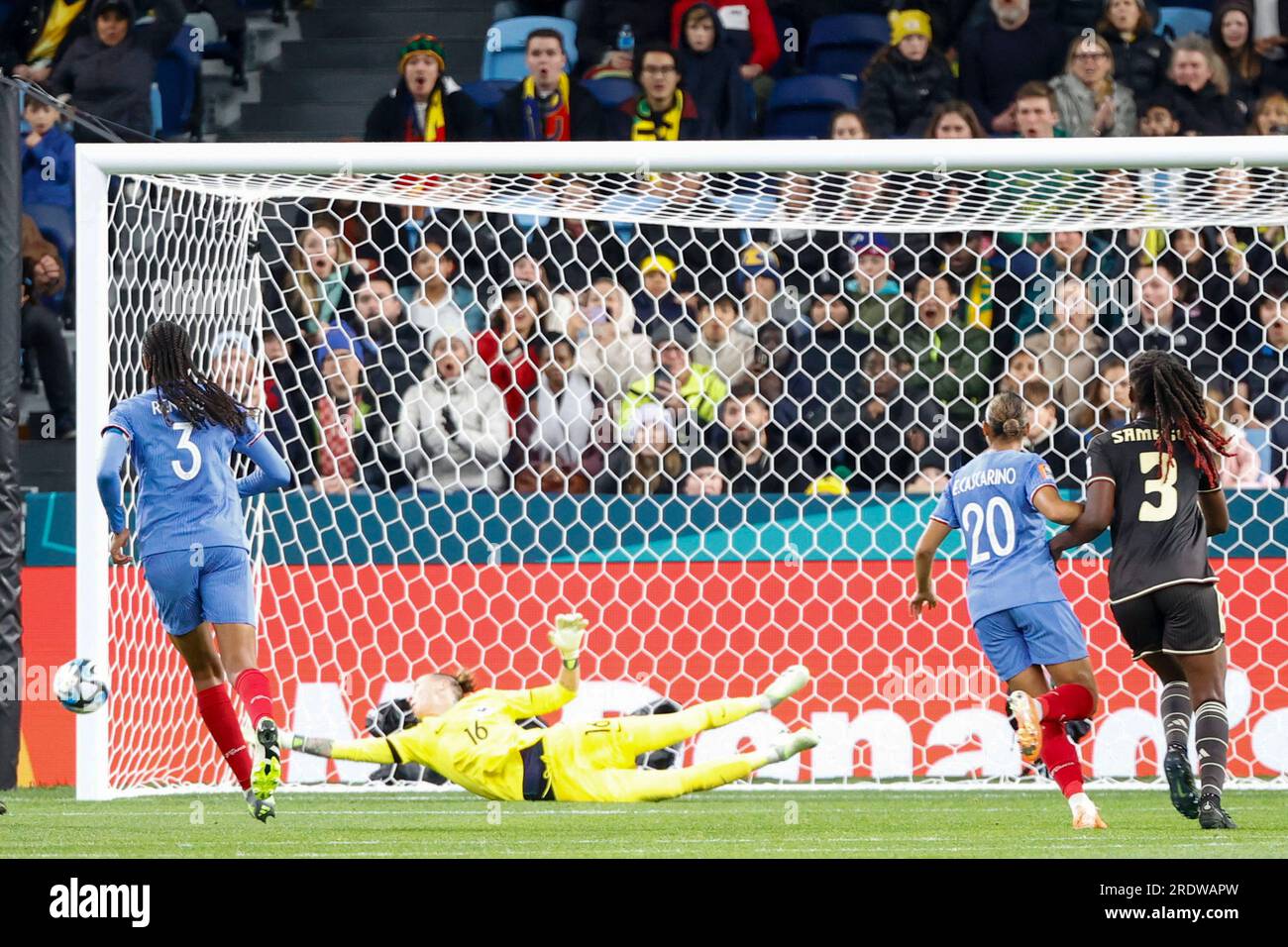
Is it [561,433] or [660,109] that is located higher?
[660,109]

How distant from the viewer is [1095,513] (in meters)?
6.07

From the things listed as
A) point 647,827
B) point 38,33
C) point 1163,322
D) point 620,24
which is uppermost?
point 38,33

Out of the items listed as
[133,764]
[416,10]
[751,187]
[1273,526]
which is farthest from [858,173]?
[416,10]

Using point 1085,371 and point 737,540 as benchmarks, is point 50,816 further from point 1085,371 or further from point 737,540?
point 1085,371

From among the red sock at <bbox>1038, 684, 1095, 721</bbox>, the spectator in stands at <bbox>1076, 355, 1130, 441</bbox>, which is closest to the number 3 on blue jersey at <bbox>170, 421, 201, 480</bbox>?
the red sock at <bbox>1038, 684, 1095, 721</bbox>

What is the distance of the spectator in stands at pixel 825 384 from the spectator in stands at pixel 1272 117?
10.1 ft

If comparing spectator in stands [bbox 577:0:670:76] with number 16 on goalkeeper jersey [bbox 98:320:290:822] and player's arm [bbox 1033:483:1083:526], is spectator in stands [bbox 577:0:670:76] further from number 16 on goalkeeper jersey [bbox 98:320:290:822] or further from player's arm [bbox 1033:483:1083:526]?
player's arm [bbox 1033:483:1083:526]

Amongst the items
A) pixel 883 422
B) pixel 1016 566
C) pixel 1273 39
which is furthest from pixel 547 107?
pixel 1016 566

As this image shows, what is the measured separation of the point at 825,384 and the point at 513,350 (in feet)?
4.77

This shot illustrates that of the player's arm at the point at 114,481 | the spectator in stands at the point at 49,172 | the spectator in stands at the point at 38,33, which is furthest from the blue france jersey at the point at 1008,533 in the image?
the spectator in stands at the point at 38,33

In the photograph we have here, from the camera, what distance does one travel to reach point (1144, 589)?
6109 millimetres

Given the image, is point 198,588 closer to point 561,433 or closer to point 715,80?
point 561,433

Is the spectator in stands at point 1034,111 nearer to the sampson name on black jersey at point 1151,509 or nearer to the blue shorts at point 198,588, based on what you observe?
the sampson name on black jersey at point 1151,509

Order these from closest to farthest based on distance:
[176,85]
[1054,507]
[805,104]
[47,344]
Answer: [1054,507], [47,344], [805,104], [176,85]
